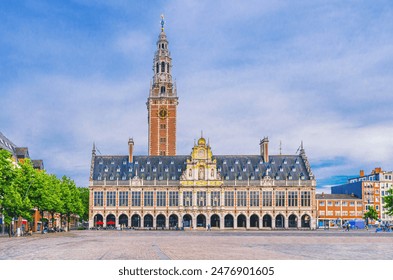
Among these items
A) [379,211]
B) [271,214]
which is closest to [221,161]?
[271,214]

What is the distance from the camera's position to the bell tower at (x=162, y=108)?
14975cm

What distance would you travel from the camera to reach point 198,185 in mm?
128250

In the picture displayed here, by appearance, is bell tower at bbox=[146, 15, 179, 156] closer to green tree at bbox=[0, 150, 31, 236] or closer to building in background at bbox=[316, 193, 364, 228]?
A: building in background at bbox=[316, 193, 364, 228]

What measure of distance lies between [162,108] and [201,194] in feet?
109

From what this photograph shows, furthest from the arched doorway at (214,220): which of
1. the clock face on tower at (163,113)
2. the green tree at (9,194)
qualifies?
the green tree at (9,194)

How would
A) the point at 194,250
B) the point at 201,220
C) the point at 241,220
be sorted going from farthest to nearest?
the point at 241,220 < the point at 201,220 < the point at 194,250

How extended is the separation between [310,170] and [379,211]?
4343 centimetres

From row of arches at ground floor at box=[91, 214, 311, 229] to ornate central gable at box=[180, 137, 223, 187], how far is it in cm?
753

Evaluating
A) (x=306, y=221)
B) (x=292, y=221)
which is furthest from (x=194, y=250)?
(x=306, y=221)

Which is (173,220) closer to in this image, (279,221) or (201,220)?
(201,220)

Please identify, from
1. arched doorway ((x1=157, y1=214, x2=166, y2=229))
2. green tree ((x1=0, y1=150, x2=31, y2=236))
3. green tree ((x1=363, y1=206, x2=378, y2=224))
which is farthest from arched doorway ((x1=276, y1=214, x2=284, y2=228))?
green tree ((x1=0, y1=150, x2=31, y2=236))

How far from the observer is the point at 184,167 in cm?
13138
